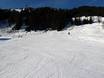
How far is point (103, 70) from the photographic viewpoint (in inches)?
527

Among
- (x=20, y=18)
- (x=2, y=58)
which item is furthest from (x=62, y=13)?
(x=2, y=58)

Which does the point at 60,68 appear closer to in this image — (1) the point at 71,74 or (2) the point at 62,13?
(1) the point at 71,74

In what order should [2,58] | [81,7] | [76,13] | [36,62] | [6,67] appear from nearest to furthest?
[6,67], [36,62], [2,58], [76,13], [81,7]

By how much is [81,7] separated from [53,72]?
112 m

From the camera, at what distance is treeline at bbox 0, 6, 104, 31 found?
87.8 metres

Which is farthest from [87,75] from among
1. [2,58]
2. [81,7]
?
[81,7]

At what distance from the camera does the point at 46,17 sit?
98875 mm

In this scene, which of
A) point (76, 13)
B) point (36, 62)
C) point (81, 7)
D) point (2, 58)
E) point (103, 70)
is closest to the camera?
point (103, 70)

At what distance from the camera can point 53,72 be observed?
12977 mm

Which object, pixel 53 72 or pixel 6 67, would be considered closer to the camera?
pixel 53 72

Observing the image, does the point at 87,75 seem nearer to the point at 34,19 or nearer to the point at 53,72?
the point at 53,72

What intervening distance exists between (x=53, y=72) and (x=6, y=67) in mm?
3328

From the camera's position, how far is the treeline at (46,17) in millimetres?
87750

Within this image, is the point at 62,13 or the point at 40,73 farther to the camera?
the point at 62,13
